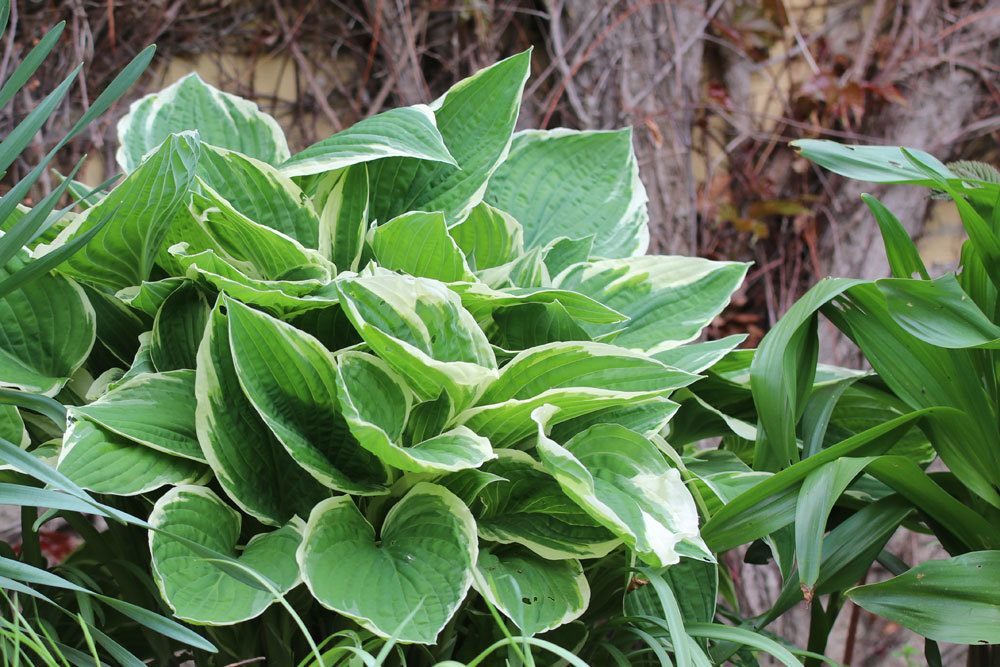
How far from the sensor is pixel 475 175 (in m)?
0.88

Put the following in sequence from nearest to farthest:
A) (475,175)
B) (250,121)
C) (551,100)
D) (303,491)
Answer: (303,491) → (475,175) → (250,121) → (551,100)

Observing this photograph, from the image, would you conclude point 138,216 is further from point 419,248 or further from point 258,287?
point 419,248

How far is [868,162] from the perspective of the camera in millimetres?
847

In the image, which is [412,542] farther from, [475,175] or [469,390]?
[475,175]

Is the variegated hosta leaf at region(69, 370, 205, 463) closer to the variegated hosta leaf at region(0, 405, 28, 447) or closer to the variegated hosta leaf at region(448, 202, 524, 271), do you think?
the variegated hosta leaf at region(0, 405, 28, 447)

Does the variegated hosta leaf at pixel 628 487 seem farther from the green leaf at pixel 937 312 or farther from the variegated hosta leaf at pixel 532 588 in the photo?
the green leaf at pixel 937 312

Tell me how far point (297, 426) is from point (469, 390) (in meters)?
0.15

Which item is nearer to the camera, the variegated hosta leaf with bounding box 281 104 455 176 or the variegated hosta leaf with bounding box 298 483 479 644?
the variegated hosta leaf with bounding box 298 483 479 644

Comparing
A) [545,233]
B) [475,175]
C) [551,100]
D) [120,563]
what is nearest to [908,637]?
[551,100]

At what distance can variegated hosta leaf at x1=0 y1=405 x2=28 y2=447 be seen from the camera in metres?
Answer: 0.72

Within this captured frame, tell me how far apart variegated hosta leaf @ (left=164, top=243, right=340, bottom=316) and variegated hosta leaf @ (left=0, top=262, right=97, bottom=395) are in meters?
0.11

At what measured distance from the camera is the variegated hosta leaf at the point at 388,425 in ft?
2.05

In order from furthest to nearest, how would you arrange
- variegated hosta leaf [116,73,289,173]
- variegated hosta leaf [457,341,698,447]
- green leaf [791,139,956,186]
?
variegated hosta leaf [116,73,289,173] → green leaf [791,139,956,186] → variegated hosta leaf [457,341,698,447]

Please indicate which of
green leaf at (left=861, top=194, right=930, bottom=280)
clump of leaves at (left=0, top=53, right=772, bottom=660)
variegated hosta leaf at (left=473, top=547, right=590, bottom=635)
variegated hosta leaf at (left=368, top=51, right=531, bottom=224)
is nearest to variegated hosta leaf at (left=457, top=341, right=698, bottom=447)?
Answer: clump of leaves at (left=0, top=53, right=772, bottom=660)
